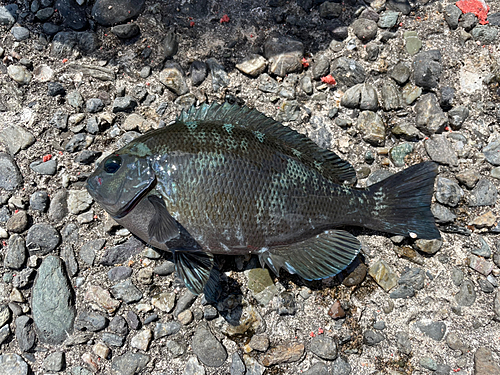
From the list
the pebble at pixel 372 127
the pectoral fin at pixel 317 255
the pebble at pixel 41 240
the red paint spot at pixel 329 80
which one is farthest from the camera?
the red paint spot at pixel 329 80

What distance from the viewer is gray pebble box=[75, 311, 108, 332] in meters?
3.18

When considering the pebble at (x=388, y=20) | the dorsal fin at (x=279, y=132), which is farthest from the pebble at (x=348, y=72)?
the dorsal fin at (x=279, y=132)

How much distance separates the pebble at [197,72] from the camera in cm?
354

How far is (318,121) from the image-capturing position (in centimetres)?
354

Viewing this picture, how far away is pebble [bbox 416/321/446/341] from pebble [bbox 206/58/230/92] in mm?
2748

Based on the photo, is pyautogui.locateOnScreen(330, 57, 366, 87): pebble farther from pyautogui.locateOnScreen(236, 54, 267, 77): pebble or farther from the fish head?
the fish head

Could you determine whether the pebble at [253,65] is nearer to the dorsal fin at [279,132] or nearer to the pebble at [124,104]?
the dorsal fin at [279,132]

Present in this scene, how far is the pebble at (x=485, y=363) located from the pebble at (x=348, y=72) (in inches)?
101

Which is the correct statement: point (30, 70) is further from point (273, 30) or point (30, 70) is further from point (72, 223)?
point (273, 30)

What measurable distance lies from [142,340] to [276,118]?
→ 2.25 meters

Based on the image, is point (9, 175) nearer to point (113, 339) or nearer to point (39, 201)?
point (39, 201)

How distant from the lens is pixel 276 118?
3.52 metres

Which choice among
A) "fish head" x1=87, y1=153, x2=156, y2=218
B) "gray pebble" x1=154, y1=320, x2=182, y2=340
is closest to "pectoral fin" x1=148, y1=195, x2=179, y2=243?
"fish head" x1=87, y1=153, x2=156, y2=218

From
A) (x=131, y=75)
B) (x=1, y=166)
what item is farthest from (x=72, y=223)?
(x=131, y=75)
